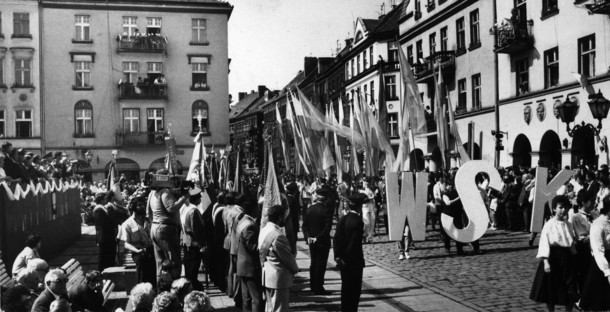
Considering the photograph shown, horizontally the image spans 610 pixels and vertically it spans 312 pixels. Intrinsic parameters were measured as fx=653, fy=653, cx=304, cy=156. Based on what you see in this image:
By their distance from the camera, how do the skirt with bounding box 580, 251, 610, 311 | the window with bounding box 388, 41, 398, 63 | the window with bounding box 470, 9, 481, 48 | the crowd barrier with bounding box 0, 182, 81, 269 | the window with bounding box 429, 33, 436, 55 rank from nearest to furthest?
1. the skirt with bounding box 580, 251, 610, 311
2. the crowd barrier with bounding box 0, 182, 81, 269
3. the window with bounding box 470, 9, 481, 48
4. the window with bounding box 429, 33, 436, 55
5. the window with bounding box 388, 41, 398, 63

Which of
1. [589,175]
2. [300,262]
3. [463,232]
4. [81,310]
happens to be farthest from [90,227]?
[81,310]

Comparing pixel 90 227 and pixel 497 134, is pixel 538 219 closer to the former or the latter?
pixel 497 134

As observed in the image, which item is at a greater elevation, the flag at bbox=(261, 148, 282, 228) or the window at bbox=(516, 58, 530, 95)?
the window at bbox=(516, 58, 530, 95)

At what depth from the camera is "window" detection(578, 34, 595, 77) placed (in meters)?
23.9

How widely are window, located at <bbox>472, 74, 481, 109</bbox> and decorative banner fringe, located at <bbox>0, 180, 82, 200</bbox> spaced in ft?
69.3

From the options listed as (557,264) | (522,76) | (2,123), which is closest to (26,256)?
(557,264)

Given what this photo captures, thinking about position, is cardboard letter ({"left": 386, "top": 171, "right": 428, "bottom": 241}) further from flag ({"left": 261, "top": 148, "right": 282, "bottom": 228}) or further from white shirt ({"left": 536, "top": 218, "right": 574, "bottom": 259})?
white shirt ({"left": 536, "top": 218, "right": 574, "bottom": 259})

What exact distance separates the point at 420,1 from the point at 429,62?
5370 mm

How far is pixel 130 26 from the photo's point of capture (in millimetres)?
45281

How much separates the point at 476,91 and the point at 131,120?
78.7ft

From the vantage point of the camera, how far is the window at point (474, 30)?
109 feet

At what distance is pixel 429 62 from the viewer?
37875 millimetres

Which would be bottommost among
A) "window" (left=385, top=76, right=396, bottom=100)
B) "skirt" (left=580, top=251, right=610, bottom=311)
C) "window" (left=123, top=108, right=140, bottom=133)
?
"skirt" (left=580, top=251, right=610, bottom=311)

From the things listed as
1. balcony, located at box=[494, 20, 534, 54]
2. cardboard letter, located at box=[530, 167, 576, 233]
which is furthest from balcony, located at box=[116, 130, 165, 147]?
cardboard letter, located at box=[530, 167, 576, 233]
